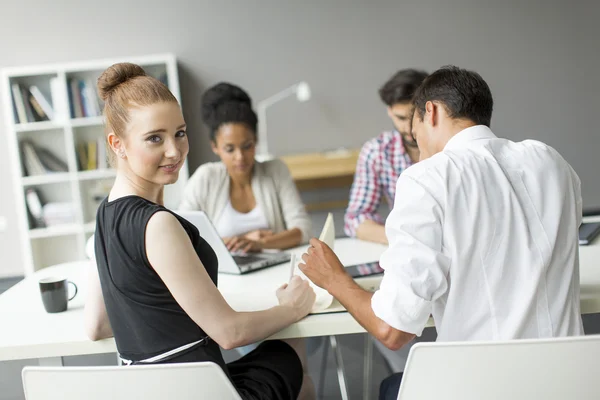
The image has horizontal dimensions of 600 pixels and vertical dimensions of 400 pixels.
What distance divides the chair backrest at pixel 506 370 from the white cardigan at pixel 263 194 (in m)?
1.55

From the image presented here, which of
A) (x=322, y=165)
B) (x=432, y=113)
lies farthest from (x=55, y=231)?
(x=432, y=113)

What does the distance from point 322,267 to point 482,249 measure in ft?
1.34

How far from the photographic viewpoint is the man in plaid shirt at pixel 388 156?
2756 millimetres

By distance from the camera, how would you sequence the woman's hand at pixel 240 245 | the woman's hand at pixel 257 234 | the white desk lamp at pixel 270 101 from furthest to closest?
the white desk lamp at pixel 270 101
the woman's hand at pixel 257 234
the woman's hand at pixel 240 245

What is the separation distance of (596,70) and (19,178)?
4.36 m

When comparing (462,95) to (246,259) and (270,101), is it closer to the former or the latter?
(246,259)

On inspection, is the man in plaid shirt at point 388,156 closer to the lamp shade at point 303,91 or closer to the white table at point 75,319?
the white table at point 75,319

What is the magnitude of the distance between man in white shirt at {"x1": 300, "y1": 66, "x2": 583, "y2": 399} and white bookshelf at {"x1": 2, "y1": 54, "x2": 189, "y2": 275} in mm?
3196

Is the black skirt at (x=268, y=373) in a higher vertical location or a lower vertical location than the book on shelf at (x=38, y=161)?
lower

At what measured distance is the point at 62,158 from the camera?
4.80 m

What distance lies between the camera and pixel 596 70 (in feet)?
17.2

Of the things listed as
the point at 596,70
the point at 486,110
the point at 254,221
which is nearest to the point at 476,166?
the point at 486,110

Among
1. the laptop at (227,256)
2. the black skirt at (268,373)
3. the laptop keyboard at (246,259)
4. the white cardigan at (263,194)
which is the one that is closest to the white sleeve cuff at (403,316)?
the black skirt at (268,373)

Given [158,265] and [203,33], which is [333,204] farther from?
[158,265]
